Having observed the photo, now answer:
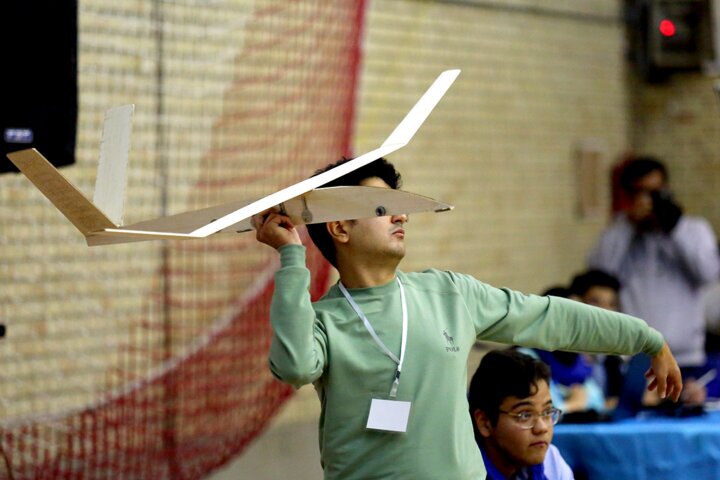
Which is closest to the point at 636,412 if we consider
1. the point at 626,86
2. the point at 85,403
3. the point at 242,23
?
the point at 85,403

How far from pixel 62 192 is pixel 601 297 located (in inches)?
150

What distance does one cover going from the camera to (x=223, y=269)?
239 inches

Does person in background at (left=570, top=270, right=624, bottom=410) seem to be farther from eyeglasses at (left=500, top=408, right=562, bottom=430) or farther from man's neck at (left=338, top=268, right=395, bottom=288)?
man's neck at (left=338, top=268, right=395, bottom=288)

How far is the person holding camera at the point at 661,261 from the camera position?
695 cm

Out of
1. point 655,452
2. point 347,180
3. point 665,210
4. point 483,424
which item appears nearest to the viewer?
point 347,180

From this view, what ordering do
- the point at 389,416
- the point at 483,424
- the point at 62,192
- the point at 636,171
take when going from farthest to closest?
the point at 636,171 → the point at 483,424 → the point at 389,416 → the point at 62,192

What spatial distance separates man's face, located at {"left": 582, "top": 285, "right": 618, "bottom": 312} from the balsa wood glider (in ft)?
10.2

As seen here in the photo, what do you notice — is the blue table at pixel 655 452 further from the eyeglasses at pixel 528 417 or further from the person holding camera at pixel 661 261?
the person holding camera at pixel 661 261

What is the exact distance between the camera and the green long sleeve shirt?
2945 millimetres

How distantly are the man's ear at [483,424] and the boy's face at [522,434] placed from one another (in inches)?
0.4

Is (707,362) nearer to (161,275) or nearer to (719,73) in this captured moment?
(719,73)

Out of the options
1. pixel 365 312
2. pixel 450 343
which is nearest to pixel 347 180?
pixel 365 312

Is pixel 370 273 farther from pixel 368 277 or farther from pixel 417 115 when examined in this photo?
pixel 417 115

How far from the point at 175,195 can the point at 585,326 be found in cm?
338
